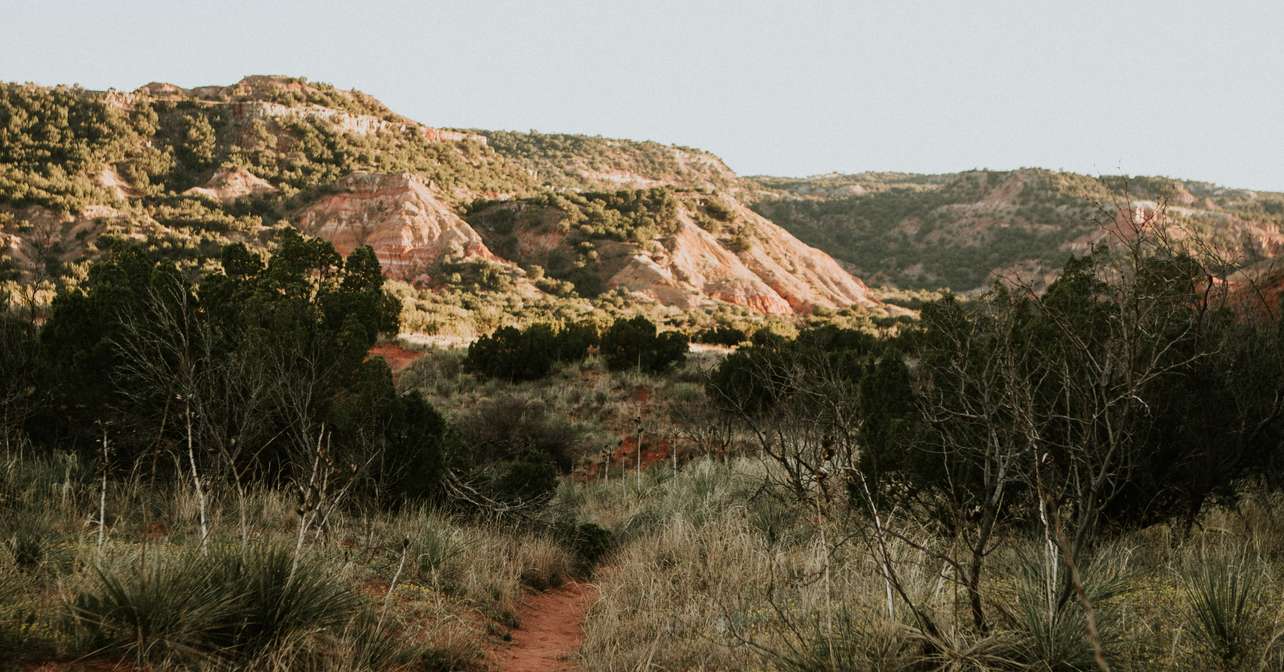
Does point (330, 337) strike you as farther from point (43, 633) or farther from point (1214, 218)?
point (1214, 218)

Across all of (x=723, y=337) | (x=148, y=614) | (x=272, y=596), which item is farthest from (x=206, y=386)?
(x=723, y=337)

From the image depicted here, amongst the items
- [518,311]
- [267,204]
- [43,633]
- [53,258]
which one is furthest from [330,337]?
[267,204]

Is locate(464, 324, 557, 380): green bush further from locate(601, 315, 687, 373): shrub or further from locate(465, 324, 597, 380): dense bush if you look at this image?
locate(601, 315, 687, 373): shrub

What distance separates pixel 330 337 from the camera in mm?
13422

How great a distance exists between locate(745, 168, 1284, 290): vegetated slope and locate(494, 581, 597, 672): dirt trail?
5999 cm

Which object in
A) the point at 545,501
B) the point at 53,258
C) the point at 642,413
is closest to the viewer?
the point at 545,501

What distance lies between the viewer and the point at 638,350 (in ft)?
83.1

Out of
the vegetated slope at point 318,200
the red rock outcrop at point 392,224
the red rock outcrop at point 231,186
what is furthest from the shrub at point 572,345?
the red rock outcrop at point 231,186

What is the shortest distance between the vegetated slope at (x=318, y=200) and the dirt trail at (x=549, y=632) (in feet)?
128

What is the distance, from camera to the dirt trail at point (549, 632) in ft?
17.2

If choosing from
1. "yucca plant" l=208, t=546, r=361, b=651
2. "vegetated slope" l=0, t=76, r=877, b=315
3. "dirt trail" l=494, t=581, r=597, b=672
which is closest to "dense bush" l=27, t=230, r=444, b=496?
"dirt trail" l=494, t=581, r=597, b=672

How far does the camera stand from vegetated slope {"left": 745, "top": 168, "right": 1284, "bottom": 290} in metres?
69.3

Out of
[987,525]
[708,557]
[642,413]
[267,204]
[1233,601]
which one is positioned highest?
[267,204]

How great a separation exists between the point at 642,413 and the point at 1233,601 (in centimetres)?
1767
